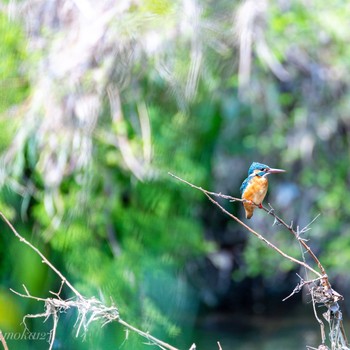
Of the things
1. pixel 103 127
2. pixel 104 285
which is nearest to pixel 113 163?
pixel 103 127

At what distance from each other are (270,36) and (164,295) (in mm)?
1741

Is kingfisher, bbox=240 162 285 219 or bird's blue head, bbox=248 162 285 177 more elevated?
bird's blue head, bbox=248 162 285 177

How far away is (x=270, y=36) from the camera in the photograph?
5.36 metres

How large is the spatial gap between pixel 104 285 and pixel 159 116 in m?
1.04

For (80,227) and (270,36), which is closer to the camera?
(80,227)

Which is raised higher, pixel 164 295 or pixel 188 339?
pixel 164 295

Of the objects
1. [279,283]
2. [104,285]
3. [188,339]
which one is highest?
[104,285]

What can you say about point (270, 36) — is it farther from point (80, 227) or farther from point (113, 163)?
point (80, 227)

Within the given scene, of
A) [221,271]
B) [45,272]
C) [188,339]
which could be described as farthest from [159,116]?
[221,271]

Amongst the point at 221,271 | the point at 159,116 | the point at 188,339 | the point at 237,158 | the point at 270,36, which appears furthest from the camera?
the point at 221,271

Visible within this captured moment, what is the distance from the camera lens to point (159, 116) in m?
4.98

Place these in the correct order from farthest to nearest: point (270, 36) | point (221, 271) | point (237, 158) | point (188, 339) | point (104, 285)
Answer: point (221, 271)
point (237, 158)
point (188, 339)
point (270, 36)
point (104, 285)

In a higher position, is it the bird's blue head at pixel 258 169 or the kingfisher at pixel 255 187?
the bird's blue head at pixel 258 169

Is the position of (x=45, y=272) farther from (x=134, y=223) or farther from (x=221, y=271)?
(x=221, y=271)
